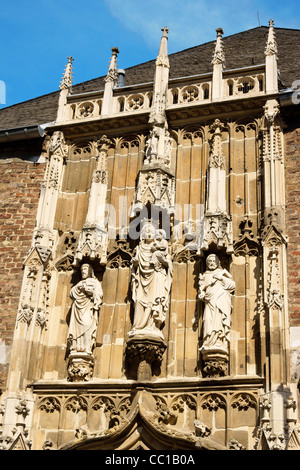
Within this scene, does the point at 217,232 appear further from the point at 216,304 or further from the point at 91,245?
the point at 91,245

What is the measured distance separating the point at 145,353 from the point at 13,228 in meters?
3.66

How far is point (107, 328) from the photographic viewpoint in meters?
11.6

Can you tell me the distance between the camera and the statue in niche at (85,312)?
11.3 m

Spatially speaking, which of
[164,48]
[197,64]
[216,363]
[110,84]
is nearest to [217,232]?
[216,363]

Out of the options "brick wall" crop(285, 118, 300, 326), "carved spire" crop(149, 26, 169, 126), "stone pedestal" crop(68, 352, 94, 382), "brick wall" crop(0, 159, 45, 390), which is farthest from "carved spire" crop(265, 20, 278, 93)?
"stone pedestal" crop(68, 352, 94, 382)

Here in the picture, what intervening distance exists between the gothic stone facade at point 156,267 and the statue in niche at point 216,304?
21 millimetres

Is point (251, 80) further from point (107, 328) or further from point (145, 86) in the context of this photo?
point (107, 328)

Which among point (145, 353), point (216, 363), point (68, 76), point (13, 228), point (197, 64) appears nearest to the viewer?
point (216, 363)

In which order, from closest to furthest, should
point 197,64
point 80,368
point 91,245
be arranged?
1. point 80,368
2. point 91,245
3. point 197,64

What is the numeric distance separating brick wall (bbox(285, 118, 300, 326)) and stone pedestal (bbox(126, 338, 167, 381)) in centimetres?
199

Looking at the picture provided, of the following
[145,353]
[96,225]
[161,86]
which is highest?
[161,86]

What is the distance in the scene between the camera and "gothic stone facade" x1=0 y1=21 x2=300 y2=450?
34.2ft

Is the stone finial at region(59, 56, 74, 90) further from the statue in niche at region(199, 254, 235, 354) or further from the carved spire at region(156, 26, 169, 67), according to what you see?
the statue in niche at region(199, 254, 235, 354)

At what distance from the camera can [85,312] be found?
11539 millimetres
